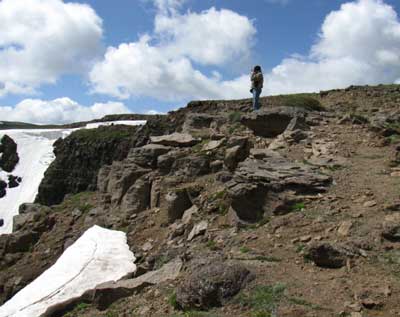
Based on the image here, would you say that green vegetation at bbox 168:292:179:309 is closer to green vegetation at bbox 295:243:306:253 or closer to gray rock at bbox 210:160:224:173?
green vegetation at bbox 295:243:306:253

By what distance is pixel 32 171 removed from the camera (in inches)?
1949

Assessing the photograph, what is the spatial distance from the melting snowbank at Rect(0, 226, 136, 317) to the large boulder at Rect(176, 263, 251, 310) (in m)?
3.23

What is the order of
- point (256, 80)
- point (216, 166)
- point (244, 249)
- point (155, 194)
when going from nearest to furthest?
point (244, 249), point (216, 166), point (155, 194), point (256, 80)

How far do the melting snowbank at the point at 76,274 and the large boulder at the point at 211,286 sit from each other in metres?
3.23

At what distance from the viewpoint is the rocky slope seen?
685 cm

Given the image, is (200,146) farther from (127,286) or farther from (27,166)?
(27,166)

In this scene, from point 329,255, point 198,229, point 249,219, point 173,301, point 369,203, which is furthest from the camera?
point 198,229

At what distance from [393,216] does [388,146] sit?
537 centimetres

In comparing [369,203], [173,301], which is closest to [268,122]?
[369,203]

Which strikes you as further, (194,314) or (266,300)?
(194,314)

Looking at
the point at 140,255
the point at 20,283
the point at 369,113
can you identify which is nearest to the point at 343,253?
the point at 140,255

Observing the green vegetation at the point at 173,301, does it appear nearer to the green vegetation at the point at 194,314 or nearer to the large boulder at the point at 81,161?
the green vegetation at the point at 194,314

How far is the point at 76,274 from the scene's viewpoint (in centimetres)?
1030

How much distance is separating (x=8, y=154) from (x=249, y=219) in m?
49.0
